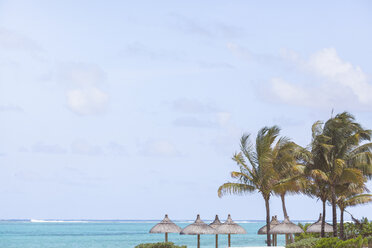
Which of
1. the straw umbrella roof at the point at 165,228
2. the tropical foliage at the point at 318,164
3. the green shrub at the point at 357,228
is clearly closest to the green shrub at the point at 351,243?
the tropical foliage at the point at 318,164

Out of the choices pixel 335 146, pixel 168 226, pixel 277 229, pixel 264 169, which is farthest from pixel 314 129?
pixel 168 226

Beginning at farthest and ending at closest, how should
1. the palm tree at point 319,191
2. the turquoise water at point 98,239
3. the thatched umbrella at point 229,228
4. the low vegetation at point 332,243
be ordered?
the turquoise water at point 98,239 → the thatched umbrella at point 229,228 → the palm tree at point 319,191 → the low vegetation at point 332,243

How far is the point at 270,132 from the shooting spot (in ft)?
82.1

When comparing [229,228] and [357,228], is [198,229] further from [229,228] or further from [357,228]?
[357,228]

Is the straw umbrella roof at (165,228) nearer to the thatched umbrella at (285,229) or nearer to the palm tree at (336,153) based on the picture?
the thatched umbrella at (285,229)

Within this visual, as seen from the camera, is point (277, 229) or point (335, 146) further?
point (277, 229)

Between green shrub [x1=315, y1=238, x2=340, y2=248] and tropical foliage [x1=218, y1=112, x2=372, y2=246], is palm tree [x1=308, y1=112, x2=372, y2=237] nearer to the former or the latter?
tropical foliage [x1=218, y1=112, x2=372, y2=246]

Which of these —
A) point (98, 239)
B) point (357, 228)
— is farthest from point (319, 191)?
point (98, 239)

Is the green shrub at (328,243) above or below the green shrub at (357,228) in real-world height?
below

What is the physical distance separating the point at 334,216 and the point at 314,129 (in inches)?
145

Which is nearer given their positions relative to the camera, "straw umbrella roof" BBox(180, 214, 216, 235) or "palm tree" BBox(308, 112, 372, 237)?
"palm tree" BBox(308, 112, 372, 237)

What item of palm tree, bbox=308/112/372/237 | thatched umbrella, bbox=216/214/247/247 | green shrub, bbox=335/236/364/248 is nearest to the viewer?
green shrub, bbox=335/236/364/248

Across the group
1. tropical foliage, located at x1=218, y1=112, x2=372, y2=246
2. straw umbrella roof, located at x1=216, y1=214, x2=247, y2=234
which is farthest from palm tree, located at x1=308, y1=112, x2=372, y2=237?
straw umbrella roof, located at x1=216, y1=214, x2=247, y2=234

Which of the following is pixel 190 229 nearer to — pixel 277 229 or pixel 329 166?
pixel 277 229
